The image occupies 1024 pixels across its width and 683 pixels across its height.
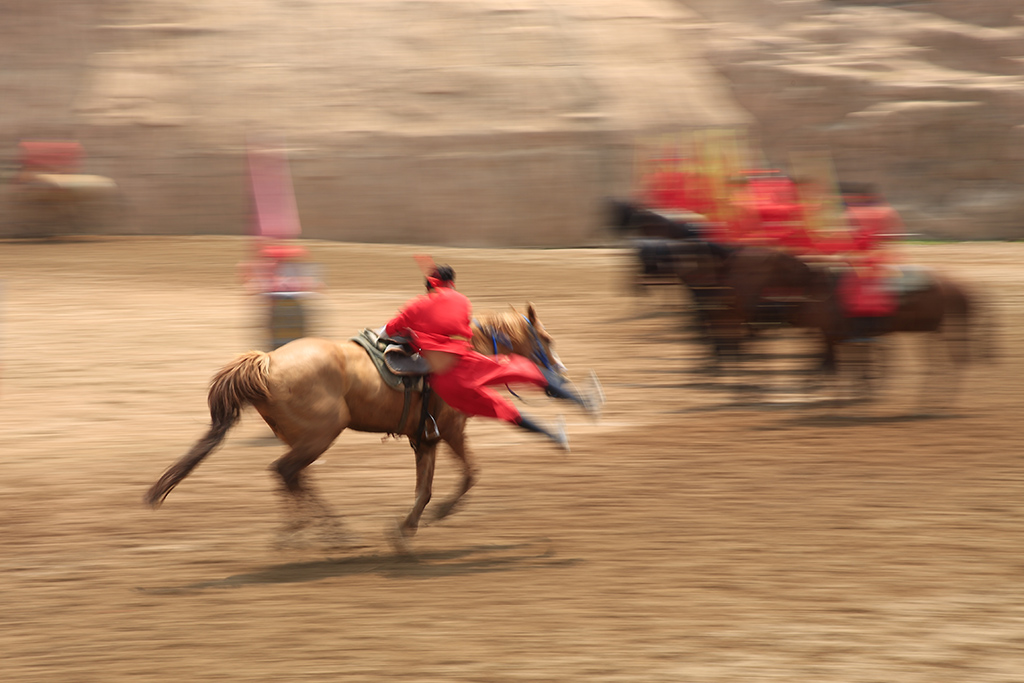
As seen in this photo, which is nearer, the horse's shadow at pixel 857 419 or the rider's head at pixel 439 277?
the rider's head at pixel 439 277

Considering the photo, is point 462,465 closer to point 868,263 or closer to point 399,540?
point 399,540

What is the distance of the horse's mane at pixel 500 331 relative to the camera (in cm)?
701

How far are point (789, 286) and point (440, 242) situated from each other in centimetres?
1260

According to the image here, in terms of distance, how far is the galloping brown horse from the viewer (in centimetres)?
639

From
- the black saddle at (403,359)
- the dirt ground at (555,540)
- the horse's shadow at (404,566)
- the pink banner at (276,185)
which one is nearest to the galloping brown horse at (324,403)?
the black saddle at (403,359)

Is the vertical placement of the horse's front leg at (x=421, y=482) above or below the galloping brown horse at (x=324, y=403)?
below

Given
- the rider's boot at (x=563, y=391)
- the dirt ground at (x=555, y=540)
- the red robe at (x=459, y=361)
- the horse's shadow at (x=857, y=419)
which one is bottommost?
the horse's shadow at (x=857, y=419)

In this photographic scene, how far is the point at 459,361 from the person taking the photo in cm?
676

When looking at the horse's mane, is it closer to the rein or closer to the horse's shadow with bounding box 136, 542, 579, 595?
the rein

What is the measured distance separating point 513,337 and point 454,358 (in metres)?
0.47

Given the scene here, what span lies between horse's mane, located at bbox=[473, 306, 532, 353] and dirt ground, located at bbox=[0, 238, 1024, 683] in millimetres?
1262

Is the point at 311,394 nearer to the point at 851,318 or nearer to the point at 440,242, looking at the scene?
the point at 851,318

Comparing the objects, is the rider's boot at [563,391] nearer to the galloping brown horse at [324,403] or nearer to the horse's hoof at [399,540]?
the galloping brown horse at [324,403]

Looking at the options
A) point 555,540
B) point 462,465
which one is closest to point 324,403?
point 462,465
